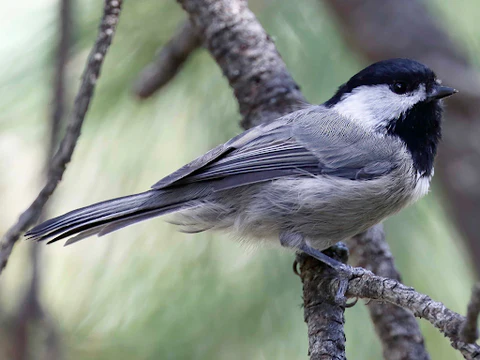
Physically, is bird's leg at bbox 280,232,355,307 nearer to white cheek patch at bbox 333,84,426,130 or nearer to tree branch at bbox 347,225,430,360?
tree branch at bbox 347,225,430,360

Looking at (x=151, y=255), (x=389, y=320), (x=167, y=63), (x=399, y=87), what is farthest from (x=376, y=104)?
(x=151, y=255)

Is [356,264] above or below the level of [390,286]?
above

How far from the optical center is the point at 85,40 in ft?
6.68

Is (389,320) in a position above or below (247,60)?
below

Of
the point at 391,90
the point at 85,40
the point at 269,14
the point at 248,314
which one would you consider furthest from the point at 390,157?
the point at 85,40

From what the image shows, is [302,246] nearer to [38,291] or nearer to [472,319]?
[38,291]

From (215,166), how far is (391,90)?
597mm

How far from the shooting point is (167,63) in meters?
2.03

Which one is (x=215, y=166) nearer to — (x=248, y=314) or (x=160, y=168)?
(x=160, y=168)

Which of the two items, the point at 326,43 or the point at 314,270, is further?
the point at 326,43

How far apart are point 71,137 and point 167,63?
0.84 meters

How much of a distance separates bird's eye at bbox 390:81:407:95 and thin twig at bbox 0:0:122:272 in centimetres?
85

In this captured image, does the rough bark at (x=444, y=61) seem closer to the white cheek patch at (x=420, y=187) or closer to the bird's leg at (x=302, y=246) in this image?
the white cheek patch at (x=420, y=187)

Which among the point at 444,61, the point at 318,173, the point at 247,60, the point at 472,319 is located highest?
the point at 444,61
